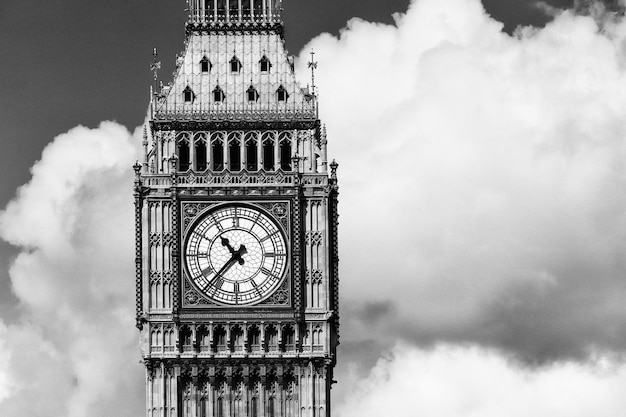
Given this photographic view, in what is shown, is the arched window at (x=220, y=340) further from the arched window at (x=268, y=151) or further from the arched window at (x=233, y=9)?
the arched window at (x=233, y=9)

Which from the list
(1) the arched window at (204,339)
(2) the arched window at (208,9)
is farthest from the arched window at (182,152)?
(1) the arched window at (204,339)

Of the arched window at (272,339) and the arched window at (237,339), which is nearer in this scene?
the arched window at (237,339)

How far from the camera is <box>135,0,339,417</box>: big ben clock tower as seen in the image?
114875 mm

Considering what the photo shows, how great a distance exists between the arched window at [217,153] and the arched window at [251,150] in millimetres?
984

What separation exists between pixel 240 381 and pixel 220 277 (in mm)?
3956

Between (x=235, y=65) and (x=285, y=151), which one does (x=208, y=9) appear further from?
(x=285, y=151)

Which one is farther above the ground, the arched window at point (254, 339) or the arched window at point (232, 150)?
the arched window at point (232, 150)

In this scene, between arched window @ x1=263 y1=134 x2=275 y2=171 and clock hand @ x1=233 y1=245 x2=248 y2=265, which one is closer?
clock hand @ x1=233 y1=245 x2=248 y2=265

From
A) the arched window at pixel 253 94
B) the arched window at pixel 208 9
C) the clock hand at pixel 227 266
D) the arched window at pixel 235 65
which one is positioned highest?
the arched window at pixel 208 9

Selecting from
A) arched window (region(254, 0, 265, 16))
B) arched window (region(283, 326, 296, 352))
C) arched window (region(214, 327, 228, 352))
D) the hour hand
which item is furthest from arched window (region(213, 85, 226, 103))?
arched window (region(283, 326, 296, 352))

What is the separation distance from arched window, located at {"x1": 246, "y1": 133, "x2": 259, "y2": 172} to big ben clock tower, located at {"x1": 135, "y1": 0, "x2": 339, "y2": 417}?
4 cm

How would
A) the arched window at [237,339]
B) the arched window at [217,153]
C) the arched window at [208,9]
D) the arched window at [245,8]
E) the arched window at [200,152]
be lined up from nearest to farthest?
the arched window at [237,339] < the arched window at [217,153] < the arched window at [200,152] < the arched window at [208,9] < the arched window at [245,8]

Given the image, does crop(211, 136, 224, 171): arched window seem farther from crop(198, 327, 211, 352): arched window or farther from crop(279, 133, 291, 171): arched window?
crop(198, 327, 211, 352): arched window

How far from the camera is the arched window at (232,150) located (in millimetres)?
116500
